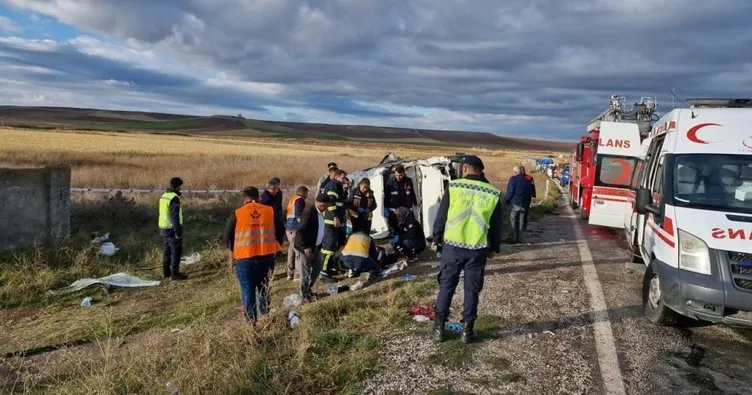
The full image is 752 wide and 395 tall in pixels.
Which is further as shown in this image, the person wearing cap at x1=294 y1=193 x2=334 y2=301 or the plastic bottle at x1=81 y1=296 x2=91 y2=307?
the plastic bottle at x1=81 y1=296 x2=91 y2=307

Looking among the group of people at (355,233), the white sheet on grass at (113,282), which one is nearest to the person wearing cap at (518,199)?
the group of people at (355,233)

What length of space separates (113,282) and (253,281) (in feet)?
14.1

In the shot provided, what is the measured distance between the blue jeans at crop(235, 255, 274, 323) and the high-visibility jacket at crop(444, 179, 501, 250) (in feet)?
7.13

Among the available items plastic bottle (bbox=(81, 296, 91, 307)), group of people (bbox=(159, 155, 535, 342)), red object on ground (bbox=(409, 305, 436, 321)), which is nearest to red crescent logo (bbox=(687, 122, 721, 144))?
group of people (bbox=(159, 155, 535, 342))

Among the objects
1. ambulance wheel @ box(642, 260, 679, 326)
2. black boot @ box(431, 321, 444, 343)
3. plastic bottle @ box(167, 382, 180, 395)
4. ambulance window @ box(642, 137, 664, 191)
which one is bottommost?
plastic bottle @ box(167, 382, 180, 395)

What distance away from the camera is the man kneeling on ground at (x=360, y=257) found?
8422 mm

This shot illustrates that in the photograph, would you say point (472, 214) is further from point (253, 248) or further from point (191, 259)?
point (191, 259)

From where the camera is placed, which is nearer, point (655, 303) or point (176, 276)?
point (655, 303)

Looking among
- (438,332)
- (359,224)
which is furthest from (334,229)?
(438,332)

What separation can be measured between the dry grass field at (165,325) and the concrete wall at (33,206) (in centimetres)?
52

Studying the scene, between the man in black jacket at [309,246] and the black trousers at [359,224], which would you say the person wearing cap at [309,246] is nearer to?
the man in black jacket at [309,246]

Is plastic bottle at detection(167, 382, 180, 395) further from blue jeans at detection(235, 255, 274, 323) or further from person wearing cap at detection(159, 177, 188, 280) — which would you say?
person wearing cap at detection(159, 177, 188, 280)

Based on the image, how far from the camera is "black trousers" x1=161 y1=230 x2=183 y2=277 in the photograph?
9.12m

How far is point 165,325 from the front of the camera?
7.07 m
